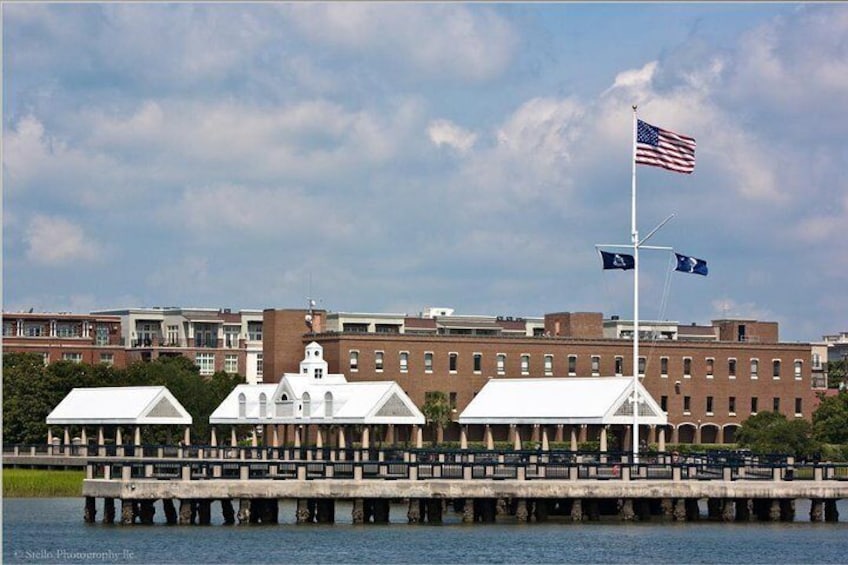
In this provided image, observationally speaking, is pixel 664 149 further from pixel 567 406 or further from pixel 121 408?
pixel 121 408

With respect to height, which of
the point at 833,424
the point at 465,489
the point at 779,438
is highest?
the point at 833,424

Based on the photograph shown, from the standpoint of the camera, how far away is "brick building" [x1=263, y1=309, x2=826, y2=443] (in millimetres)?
144250

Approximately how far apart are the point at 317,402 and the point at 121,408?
18.2m

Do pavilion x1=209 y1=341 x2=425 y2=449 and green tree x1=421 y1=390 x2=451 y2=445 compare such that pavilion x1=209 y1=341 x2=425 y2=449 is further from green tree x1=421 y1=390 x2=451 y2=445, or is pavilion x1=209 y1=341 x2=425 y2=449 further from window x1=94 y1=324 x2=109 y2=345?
window x1=94 y1=324 x2=109 y2=345

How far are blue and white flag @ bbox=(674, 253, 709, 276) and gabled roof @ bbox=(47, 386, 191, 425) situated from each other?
53.3 m

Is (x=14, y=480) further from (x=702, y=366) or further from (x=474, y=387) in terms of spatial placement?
(x=702, y=366)

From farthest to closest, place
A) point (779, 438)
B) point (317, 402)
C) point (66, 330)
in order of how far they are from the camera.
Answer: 1. point (66, 330)
2. point (779, 438)
3. point (317, 402)

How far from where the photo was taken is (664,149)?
79875 millimetres

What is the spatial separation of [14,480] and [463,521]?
37865 mm

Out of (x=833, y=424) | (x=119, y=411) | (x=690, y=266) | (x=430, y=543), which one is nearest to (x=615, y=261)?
(x=690, y=266)

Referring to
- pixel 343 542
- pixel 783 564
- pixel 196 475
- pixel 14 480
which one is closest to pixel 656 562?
pixel 783 564

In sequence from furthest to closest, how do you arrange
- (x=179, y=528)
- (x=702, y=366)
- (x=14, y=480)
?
(x=702, y=366) < (x=14, y=480) < (x=179, y=528)

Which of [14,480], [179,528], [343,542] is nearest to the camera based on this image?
[343,542]

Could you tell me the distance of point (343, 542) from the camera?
6419 cm
